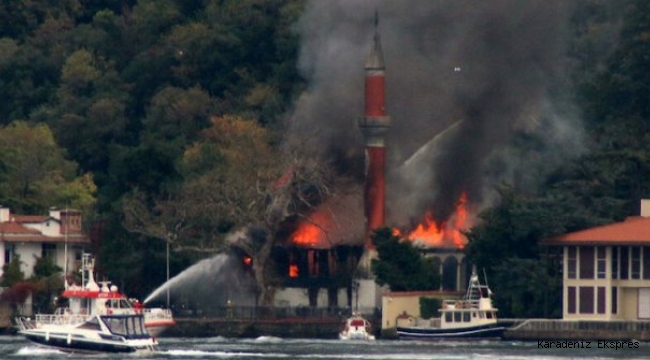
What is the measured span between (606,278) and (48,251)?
3174 centimetres

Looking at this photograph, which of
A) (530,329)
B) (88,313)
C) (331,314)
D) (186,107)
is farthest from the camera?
(186,107)

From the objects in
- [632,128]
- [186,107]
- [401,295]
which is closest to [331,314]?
[401,295]

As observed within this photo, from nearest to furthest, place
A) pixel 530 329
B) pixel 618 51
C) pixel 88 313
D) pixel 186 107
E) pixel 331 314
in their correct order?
pixel 88 313 → pixel 530 329 → pixel 331 314 → pixel 618 51 → pixel 186 107

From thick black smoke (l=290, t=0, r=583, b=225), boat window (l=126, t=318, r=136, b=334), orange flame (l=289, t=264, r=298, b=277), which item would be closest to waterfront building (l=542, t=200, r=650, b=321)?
thick black smoke (l=290, t=0, r=583, b=225)

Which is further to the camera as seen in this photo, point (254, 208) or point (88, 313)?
point (254, 208)

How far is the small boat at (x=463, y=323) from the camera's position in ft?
511

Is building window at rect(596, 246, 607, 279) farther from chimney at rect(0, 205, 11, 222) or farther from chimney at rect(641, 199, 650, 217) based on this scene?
chimney at rect(0, 205, 11, 222)

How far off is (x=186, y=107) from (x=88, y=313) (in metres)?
54.3

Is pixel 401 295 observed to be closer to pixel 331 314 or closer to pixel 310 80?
pixel 331 314

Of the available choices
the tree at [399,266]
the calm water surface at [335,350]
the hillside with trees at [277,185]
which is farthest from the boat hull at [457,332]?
the tree at [399,266]

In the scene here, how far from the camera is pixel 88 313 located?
143375 mm

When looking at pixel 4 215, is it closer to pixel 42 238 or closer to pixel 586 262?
pixel 42 238

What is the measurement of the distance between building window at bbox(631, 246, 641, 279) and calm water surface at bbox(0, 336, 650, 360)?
7.34m

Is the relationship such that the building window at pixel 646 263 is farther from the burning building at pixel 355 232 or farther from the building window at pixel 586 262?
the burning building at pixel 355 232
